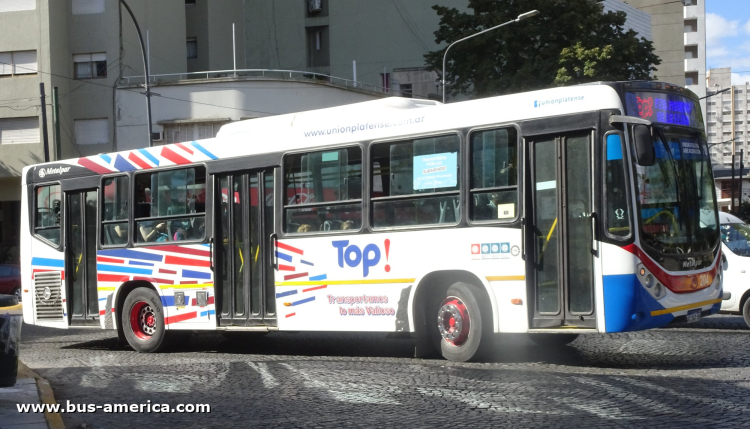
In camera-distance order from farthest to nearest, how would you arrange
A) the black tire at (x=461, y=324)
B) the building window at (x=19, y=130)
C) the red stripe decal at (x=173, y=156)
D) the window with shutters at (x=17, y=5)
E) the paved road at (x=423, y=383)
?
the building window at (x=19, y=130), the window with shutters at (x=17, y=5), the red stripe decal at (x=173, y=156), the black tire at (x=461, y=324), the paved road at (x=423, y=383)

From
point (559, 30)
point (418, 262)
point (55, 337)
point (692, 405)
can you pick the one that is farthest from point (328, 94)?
point (692, 405)

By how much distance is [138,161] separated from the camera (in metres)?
14.2

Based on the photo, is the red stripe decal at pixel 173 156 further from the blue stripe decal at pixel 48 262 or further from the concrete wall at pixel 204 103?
the concrete wall at pixel 204 103

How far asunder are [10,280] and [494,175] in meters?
24.6

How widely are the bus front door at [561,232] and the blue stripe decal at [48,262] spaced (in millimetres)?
8427

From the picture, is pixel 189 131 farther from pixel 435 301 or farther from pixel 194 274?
pixel 435 301

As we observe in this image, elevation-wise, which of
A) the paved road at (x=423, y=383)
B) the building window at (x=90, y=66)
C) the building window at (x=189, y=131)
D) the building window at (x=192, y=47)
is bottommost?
the paved road at (x=423, y=383)

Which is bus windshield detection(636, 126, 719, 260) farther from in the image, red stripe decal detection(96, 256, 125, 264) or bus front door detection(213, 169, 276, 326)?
red stripe decal detection(96, 256, 125, 264)

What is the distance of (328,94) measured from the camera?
4138 cm

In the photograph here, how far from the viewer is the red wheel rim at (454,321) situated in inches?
416

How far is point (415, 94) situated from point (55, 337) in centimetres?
3246

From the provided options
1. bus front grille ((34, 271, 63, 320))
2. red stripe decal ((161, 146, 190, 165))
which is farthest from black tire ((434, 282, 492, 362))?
bus front grille ((34, 271, 63, 320))

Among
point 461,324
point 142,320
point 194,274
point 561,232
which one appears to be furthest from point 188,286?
point 561,232

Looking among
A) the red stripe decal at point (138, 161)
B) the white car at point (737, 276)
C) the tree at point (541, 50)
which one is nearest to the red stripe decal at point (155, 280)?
the red stripe decal at point (138, 161)
